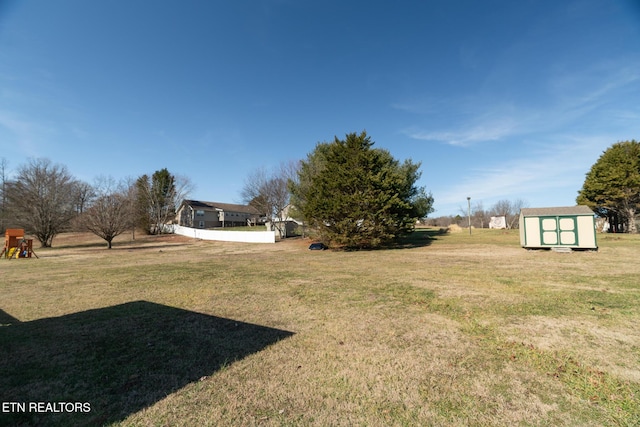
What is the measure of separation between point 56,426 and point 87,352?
1854 mm

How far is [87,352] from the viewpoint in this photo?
4.03 meters

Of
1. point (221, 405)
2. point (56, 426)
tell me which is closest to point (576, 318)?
point (221, 405)

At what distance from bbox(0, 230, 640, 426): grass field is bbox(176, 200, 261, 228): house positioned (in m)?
47.0

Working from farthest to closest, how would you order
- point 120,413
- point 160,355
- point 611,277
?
point 611,277, point 160,355, point 120,413

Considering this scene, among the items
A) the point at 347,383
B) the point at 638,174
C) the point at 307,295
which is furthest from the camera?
the point at 638,174

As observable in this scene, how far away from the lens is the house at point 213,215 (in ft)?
179

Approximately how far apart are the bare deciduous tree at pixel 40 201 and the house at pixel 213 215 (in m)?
24.5

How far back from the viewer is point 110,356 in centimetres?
390

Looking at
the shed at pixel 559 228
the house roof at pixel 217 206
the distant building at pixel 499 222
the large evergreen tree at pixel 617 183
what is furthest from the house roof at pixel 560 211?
the distant building at pixel 499 222

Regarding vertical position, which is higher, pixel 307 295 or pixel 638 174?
pixel 638 174

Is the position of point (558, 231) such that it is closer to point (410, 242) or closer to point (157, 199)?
point (410, 242)

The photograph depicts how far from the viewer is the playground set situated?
766 inches

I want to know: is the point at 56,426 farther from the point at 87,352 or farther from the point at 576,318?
the point at 576,318

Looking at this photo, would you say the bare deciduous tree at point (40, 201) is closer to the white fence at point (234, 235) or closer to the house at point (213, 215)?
the white fence at point (234, 235)
